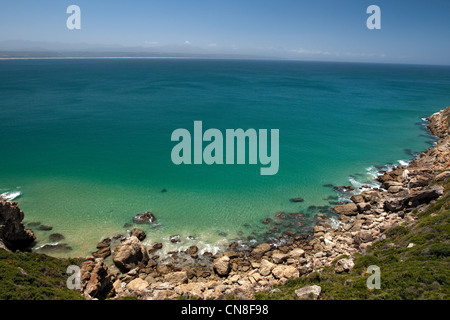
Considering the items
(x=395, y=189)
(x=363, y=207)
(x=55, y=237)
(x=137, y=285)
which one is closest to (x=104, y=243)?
(x=55, y=237)

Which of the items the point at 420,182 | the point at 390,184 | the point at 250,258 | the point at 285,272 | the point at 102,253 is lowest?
the point at 250,258

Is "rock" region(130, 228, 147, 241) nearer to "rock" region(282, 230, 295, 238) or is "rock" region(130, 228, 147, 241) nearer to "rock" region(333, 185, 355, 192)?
"rock" region(282, 230, 295, 238)

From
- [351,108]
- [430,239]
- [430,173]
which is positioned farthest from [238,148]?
[351,108]

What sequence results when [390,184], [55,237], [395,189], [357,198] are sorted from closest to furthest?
[55,237]
[357,198]
[395,189]
[390,184]

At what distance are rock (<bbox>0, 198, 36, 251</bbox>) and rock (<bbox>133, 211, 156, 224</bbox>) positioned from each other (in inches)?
401

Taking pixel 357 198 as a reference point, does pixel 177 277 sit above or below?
below

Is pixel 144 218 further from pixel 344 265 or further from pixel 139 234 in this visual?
pixel 344 265

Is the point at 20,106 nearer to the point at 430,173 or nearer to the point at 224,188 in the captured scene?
the point at 224,188

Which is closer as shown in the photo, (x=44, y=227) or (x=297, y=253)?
(x=297, y=253)

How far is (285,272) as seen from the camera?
20812mm

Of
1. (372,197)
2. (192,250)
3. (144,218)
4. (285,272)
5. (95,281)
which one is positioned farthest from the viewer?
(372,197)

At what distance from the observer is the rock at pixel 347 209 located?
30844 mm

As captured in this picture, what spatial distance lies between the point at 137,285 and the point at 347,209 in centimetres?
2484
